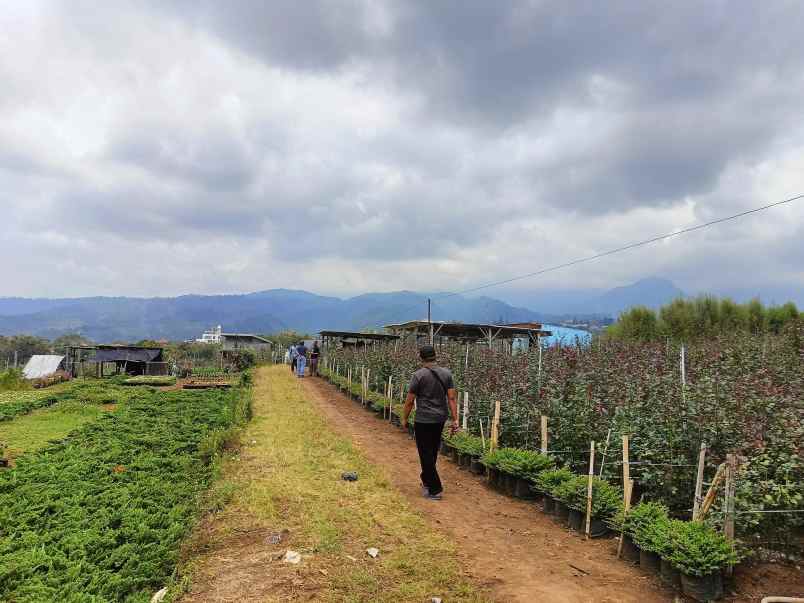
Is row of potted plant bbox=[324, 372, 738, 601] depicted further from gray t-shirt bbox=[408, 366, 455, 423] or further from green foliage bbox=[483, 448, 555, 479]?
gray t-shirt bbox=[408, 366, 455, 423]

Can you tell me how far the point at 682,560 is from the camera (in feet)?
11.7

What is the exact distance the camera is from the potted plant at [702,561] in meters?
3.49

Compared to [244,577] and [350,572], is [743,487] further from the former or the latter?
[244,577]

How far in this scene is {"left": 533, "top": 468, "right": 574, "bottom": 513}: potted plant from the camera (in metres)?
5.40

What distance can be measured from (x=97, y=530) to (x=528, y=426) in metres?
5.15

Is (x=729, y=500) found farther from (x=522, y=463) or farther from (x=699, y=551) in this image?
(x=522, y=463)

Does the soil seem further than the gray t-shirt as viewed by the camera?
No

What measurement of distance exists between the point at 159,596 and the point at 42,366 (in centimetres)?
2761

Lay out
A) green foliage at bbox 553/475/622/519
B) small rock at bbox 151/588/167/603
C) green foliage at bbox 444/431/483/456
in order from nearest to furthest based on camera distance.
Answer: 1. small rock at bbox 151/588/167/603
2. green foliage at bbox 553/475/622/519
3. green foliage at bbox 444/431/483/456

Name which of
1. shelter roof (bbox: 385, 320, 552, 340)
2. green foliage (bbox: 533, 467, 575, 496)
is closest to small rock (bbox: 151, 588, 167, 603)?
green foliage (bbox: 533, 467, 575, 496)

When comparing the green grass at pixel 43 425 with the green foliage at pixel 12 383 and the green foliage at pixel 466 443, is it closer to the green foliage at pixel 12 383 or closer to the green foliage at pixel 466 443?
the green foliage at pixel 466 443

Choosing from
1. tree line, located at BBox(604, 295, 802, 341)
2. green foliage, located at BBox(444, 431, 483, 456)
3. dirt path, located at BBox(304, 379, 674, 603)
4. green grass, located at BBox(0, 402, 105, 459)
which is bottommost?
green grass, located at BBox(0, 402, 105, 459)

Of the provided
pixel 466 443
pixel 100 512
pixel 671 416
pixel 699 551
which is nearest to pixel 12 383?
pixel 100 512

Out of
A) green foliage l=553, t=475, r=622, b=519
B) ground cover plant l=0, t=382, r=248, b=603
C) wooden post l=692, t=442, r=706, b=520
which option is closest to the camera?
ground cover plant l=0, t=382, r=248, b=603
